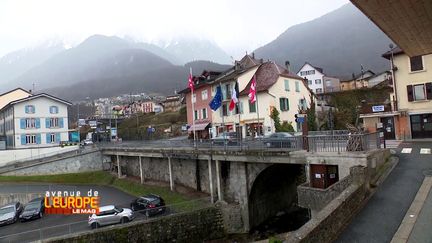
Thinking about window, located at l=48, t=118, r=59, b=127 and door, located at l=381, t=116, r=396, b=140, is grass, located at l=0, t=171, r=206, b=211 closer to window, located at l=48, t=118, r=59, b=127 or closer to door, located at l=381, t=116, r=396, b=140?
window, located at l=48, t=118, r=59, b=127

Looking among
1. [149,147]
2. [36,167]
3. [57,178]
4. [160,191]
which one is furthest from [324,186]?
[36,167]

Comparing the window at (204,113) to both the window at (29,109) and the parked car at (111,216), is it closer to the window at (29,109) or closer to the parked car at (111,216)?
the parked car at (111,216)

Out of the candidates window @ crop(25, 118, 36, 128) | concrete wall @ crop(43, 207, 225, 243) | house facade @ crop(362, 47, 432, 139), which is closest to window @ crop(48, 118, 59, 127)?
window @ crop(25, 118, 36, 128)

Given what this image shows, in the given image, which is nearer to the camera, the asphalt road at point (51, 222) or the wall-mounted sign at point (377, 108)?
the asphalt road at point (51, 222)

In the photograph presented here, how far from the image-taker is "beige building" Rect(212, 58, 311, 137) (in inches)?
1870

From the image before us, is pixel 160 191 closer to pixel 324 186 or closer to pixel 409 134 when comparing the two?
pixel 324 186

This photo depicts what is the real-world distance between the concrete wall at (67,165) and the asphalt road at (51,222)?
5219mm

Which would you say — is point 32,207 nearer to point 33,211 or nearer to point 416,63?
point 33,211

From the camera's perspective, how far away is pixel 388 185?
55.0 ft

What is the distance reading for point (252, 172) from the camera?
2894cm

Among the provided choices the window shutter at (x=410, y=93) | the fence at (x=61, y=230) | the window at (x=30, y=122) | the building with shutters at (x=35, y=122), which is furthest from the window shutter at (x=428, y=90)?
the window at (x=30, y=122)

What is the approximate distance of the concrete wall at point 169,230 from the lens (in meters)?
23.7

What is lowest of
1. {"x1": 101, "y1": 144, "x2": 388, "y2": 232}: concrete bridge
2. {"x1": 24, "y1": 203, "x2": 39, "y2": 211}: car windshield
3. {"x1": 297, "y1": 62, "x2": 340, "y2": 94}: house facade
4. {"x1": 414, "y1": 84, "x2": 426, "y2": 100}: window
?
{"x1": 24, "y1": 203, "x2": 39, "y2": 211}: car windshield

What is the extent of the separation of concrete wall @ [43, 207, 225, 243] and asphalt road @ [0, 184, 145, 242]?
126 centimetres
